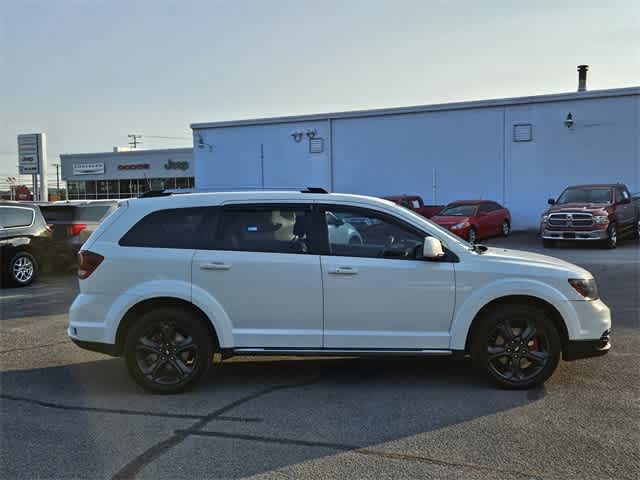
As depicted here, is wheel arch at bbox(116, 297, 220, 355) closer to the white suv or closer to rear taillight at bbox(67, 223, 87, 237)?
the white suv

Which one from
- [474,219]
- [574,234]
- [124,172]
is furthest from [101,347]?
[124,172]

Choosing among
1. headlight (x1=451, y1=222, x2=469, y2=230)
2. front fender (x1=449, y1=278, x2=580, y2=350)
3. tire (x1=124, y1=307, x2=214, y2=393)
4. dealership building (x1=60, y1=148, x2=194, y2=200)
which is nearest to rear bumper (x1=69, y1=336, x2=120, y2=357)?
tire (x1=124, y1=307, x2=214, y2=393)

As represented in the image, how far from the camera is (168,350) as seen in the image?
5309mm

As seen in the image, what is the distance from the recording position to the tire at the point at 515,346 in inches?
207

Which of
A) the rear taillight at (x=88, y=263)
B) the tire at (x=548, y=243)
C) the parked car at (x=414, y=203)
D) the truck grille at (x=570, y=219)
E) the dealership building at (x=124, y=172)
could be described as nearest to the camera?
the rear taillight at (x=88, y=263)

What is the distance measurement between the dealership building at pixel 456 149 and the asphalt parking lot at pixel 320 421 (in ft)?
64.1

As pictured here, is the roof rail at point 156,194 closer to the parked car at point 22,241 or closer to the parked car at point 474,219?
the parked car at point 22,241

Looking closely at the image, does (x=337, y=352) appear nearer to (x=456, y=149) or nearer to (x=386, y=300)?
(x=386, y=300)

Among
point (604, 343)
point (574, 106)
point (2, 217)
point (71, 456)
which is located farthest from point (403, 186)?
point (71, 456)

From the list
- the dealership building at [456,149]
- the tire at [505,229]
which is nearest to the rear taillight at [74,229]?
the tire at [505,229]

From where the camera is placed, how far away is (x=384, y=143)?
27.8 meters

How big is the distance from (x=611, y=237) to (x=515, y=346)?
521 inches

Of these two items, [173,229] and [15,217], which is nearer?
[173,229]

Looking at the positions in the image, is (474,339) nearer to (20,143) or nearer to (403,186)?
(403,186)
